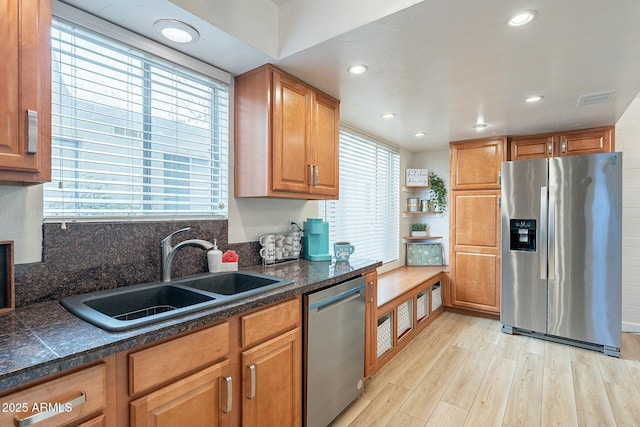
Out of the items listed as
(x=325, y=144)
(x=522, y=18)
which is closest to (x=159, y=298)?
(x=325, y=144)

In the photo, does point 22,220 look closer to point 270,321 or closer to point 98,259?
point 98,259

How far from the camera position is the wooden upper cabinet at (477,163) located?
12.2ft

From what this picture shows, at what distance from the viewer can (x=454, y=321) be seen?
12.6ft

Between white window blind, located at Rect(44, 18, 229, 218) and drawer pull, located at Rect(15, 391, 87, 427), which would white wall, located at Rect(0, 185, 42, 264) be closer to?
white window blind, located at Rect(44, 18, 229, 218)

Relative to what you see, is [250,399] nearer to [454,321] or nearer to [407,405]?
[407,405]

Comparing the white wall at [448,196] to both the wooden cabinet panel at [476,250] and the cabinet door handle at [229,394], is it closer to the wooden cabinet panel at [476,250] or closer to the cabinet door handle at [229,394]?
the wooden cabinet panel at [476,250]

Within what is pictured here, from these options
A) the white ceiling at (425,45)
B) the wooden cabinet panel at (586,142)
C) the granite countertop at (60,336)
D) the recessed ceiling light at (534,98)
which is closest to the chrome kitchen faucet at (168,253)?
the granite countertop at (60,336)

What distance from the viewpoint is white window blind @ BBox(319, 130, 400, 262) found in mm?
3260

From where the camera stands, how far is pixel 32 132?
1.05 metres

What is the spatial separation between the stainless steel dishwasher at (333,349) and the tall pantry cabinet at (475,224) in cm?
232

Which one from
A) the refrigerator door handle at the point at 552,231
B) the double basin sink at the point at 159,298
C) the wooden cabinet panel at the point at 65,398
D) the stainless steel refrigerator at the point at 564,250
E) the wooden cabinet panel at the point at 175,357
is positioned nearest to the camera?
the wooden cabinet panel at the point at 65,398

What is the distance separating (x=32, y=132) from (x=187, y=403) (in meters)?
1.08

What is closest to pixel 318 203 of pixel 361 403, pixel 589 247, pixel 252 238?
pixel 252 238

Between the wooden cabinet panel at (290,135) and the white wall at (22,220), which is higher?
the wooden cabinet panel at (290,135)
